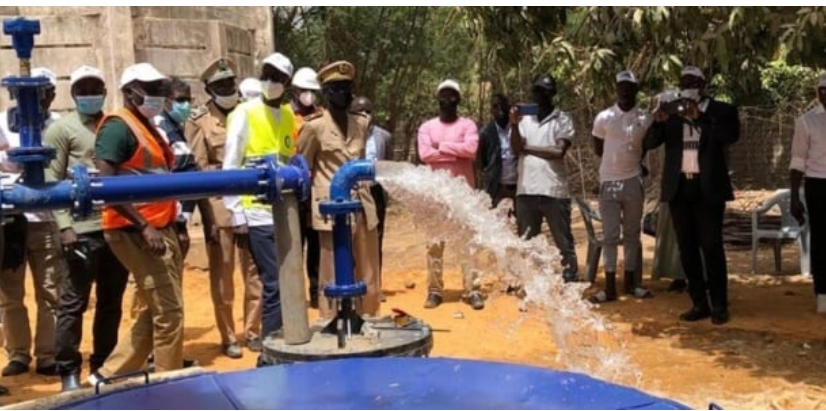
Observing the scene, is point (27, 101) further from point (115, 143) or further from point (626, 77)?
point (626, 77)

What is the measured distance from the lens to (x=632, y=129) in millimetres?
7180

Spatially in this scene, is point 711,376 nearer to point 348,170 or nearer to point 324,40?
point 348,170

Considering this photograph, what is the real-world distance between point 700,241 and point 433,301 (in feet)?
6.57

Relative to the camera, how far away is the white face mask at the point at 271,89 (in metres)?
5.59

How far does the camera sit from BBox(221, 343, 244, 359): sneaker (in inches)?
238

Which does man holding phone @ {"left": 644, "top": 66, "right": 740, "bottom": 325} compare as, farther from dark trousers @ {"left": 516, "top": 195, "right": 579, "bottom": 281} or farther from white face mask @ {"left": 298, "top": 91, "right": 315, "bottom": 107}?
white face mask @ {"left": 298, "top": 91, "right": 315, "bottom": 107}

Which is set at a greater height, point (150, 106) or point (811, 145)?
point (150, 106)

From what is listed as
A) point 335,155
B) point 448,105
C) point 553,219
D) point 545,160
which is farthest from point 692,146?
point 335,155

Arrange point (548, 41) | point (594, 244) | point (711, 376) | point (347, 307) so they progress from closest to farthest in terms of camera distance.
Answer: point (347, 307) < point (711, 376) < point (548, 41) < point (594, 244)

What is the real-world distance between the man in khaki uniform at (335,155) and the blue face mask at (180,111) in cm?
97

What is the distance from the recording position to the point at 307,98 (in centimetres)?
639

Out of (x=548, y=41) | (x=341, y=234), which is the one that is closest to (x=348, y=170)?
(x=341, y=234)

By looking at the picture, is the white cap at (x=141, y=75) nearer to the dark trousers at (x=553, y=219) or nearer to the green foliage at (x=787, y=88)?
the dark trousers at (x=553, y=219)

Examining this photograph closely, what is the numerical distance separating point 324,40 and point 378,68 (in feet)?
3.27
